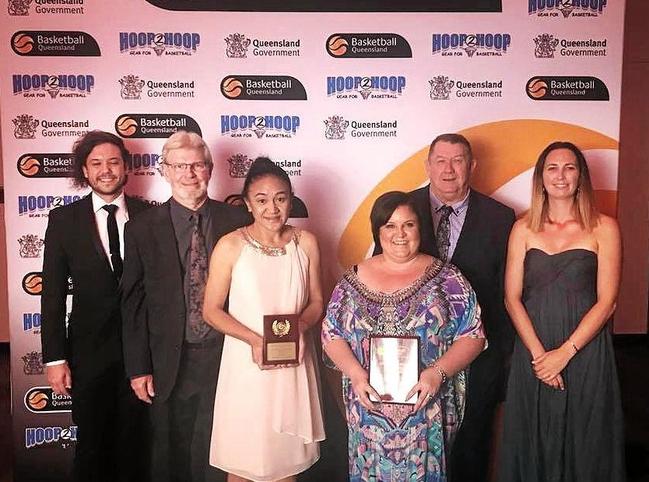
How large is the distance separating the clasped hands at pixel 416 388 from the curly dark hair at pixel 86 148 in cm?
158

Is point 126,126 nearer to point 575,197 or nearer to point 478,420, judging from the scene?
point 575,197

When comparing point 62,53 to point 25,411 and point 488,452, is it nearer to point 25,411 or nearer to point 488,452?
point 25,411

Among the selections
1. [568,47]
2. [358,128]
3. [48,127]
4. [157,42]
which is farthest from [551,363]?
[48,127]

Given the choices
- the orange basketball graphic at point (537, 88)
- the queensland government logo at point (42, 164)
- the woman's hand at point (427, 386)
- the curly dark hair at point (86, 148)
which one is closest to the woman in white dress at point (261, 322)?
the woman's hand at point (427, 386)

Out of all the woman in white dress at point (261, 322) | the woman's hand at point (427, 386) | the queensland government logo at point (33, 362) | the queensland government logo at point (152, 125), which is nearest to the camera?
the woman's hand at point (427, 386)

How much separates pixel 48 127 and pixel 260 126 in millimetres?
1063

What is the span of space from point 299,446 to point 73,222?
61.7 inches

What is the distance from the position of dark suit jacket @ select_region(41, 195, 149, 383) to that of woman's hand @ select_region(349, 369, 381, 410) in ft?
4.07

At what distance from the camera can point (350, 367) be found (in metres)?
2.90

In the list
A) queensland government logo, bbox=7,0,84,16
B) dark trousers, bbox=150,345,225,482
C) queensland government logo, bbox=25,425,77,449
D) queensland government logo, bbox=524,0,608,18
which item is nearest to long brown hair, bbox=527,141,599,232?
queensland government logo, bbox=524,0,608,18

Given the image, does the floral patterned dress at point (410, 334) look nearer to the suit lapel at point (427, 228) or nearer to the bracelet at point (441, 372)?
the bracelet at point (441, 372)

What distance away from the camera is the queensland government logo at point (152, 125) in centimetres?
331

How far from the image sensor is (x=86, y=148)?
129 inches

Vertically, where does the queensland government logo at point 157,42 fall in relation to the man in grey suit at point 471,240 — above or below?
above
